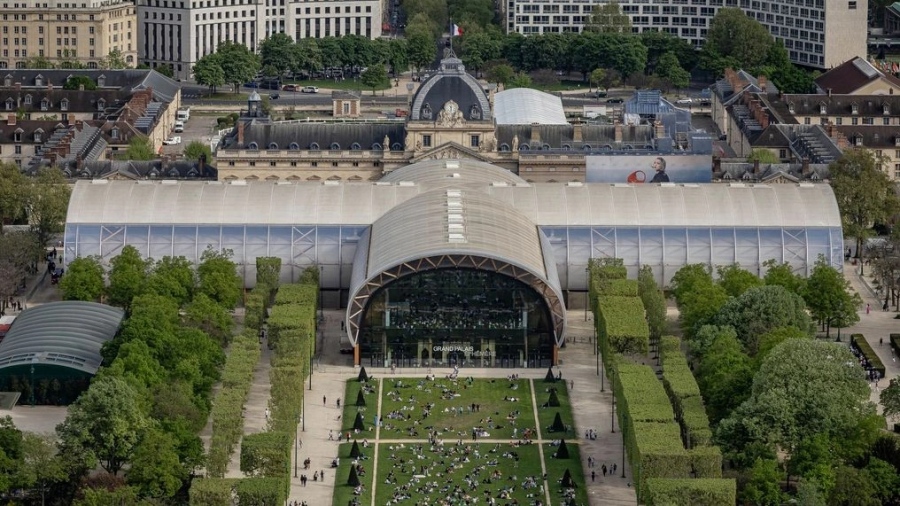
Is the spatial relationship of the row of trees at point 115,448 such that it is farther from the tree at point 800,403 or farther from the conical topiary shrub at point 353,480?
the tree at point 800,403

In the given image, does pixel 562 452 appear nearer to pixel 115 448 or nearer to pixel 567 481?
pixel 567 481

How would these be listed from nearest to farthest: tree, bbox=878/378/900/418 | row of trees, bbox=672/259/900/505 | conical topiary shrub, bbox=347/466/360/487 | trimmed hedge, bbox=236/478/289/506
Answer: trimmed hedge, bbox=236/478/289/506
row of trees, bbox=672/259/900/505
conical topiary shrub, bbox=347/466/360/487
tree, bbox=878/378/900/418

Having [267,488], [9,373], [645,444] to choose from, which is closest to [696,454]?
[645,444]

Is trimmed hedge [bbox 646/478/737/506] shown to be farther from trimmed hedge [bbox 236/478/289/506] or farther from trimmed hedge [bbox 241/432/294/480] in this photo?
trimmed hedge [bbox 241/432/294/480]

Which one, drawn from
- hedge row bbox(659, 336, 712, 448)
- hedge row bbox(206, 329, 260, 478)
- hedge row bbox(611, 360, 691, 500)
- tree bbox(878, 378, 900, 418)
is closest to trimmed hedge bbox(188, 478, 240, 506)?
hedge row bbox(206, 329, 260, 478)

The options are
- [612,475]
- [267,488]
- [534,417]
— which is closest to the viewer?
[267,488]

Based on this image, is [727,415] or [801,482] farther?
[727,415]

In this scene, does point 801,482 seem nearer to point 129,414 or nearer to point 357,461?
point 357,461
